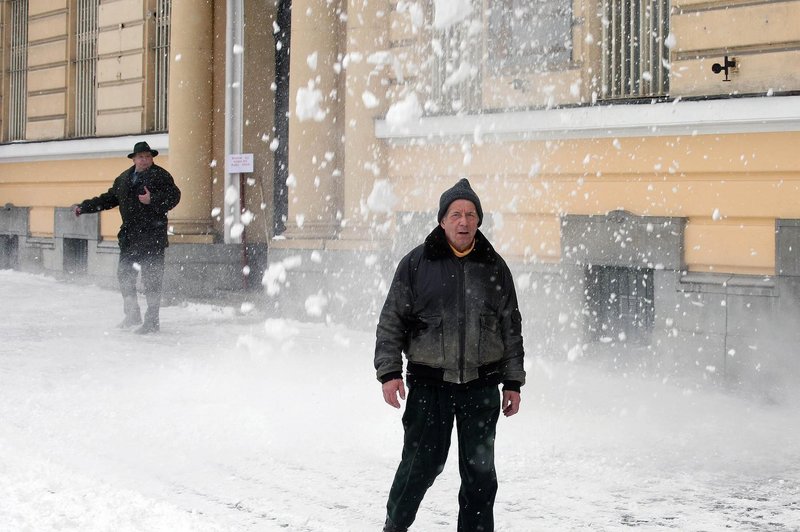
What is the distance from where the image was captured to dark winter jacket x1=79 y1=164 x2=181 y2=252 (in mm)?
10492

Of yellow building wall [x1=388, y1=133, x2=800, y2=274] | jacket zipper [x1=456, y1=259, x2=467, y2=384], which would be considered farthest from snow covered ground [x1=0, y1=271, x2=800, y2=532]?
yellow building wall [x1=388, y1=133, x2=800, y2=274]

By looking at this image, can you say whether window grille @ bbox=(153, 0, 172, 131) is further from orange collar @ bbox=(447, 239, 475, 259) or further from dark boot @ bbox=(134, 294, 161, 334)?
orange collar @ bbox=(447, 239, 475, 259)

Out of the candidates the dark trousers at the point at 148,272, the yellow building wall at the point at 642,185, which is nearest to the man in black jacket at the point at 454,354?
the yellow building wall at the point at 642,185

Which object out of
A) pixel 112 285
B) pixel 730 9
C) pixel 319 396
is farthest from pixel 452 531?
pixel 112 285

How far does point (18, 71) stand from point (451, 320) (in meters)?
16.1

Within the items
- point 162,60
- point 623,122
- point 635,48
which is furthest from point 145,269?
point 162,60

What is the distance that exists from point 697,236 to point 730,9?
1.89 meters

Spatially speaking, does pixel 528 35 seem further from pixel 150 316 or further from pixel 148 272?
pixel 150 316

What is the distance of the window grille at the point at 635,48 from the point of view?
8.93 metres

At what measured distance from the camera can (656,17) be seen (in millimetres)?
8977

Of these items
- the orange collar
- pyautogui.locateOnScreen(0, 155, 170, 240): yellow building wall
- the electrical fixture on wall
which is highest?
the electrical fixture on wall

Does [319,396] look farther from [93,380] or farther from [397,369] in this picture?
[397,369]

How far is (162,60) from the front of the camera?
14781 mm

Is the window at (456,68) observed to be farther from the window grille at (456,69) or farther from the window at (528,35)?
the window at (528,35)
